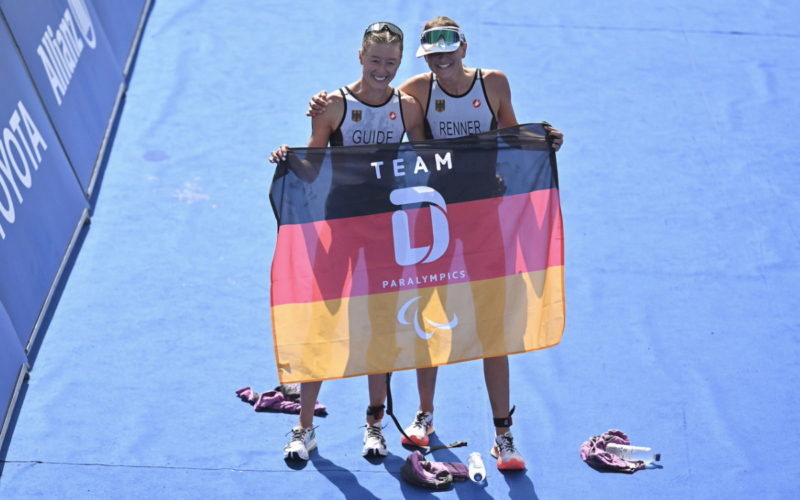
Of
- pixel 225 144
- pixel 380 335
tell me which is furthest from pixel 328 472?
pixel 225 144

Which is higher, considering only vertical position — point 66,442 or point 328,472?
point 66,442

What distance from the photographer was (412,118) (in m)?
4.00

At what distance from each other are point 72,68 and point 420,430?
395cm

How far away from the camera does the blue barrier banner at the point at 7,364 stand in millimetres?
4238

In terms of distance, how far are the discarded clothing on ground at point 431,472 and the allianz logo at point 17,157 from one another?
8.57 ft

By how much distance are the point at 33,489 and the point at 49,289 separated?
62.2 inches

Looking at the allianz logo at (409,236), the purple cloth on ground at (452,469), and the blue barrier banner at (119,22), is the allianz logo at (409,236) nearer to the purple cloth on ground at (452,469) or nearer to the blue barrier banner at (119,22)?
the purple cloth on ground at (452,469)

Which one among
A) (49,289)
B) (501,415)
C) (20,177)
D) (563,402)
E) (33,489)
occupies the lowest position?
(563,402)

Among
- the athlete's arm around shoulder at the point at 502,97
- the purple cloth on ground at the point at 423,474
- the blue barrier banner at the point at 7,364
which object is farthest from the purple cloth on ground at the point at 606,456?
the blue barrier banner at the point at 7,364

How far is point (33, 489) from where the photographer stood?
3883 mm

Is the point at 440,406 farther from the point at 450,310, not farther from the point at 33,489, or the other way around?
the point at 33,489

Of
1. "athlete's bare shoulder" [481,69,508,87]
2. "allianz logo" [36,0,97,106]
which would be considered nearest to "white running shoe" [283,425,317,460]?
"athlete's bare shoulder" [481,69,508,87]

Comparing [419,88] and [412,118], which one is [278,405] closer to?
[412,118]

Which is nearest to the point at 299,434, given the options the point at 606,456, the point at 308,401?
the point at 308,401
